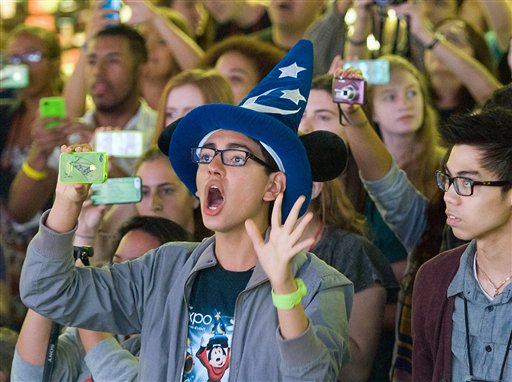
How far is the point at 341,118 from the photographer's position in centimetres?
345

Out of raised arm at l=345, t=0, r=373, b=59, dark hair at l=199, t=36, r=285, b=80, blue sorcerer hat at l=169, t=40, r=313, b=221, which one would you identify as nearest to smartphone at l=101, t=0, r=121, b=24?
dark hair at l=199, t=36, r=285, b=80

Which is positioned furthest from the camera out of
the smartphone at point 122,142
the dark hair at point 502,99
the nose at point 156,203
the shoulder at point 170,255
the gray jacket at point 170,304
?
the smartphone at point 122,142

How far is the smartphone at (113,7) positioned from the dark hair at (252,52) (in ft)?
1.47

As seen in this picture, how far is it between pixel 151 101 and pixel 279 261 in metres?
3.08

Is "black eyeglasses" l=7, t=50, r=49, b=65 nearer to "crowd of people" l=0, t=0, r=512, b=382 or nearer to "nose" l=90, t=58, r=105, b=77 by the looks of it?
"crowd of people" l=0, t=0, r=512, b=382

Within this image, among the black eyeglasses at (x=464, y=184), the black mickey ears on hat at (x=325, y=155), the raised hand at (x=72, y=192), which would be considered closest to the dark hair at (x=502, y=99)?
the black eyeglasses at (x=464, y=184)

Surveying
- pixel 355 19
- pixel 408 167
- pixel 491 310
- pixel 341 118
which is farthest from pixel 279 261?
pixel 355 19

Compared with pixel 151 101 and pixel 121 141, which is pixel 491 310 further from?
pixel 151 101

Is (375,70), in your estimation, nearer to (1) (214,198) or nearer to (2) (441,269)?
(2) (441,269)

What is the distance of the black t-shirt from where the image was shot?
2283 mm

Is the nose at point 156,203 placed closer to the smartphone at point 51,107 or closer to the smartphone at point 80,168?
the smartphone at point 51,107

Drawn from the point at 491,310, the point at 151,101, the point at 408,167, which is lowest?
the point at 491,310

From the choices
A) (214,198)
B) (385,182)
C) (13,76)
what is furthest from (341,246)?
(13,76)

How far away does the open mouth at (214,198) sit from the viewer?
7.68ft
